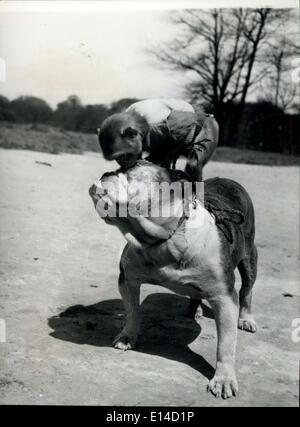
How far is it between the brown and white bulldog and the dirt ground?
0.34 metres

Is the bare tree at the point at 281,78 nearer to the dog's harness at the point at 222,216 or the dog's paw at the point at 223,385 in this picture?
the dog's harness at the point at 222,216

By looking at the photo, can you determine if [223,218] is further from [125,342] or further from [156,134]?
[125,342]

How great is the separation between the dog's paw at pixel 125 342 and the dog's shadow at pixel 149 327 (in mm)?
58

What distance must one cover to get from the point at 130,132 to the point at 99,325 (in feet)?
6.55

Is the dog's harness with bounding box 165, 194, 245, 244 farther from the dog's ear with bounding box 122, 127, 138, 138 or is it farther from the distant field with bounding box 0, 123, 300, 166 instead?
the distant field with bounding box 0, 123, 300, 166

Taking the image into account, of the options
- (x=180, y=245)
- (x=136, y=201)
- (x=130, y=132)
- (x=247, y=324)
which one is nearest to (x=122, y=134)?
(x=130, y=132)

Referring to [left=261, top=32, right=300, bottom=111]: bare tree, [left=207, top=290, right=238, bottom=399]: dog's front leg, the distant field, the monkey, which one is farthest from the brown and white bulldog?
the distant field

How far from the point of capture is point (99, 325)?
4.44m

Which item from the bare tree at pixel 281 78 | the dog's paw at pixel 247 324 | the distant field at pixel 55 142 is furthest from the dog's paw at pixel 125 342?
the distant field at pixel 55 142

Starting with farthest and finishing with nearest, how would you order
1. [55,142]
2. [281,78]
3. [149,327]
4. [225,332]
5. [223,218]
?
[55,142] → [281,78] → [149,327] → [223,218] → [225,332]

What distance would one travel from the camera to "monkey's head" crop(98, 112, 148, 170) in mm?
2963

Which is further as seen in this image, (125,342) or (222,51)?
(222,51)
